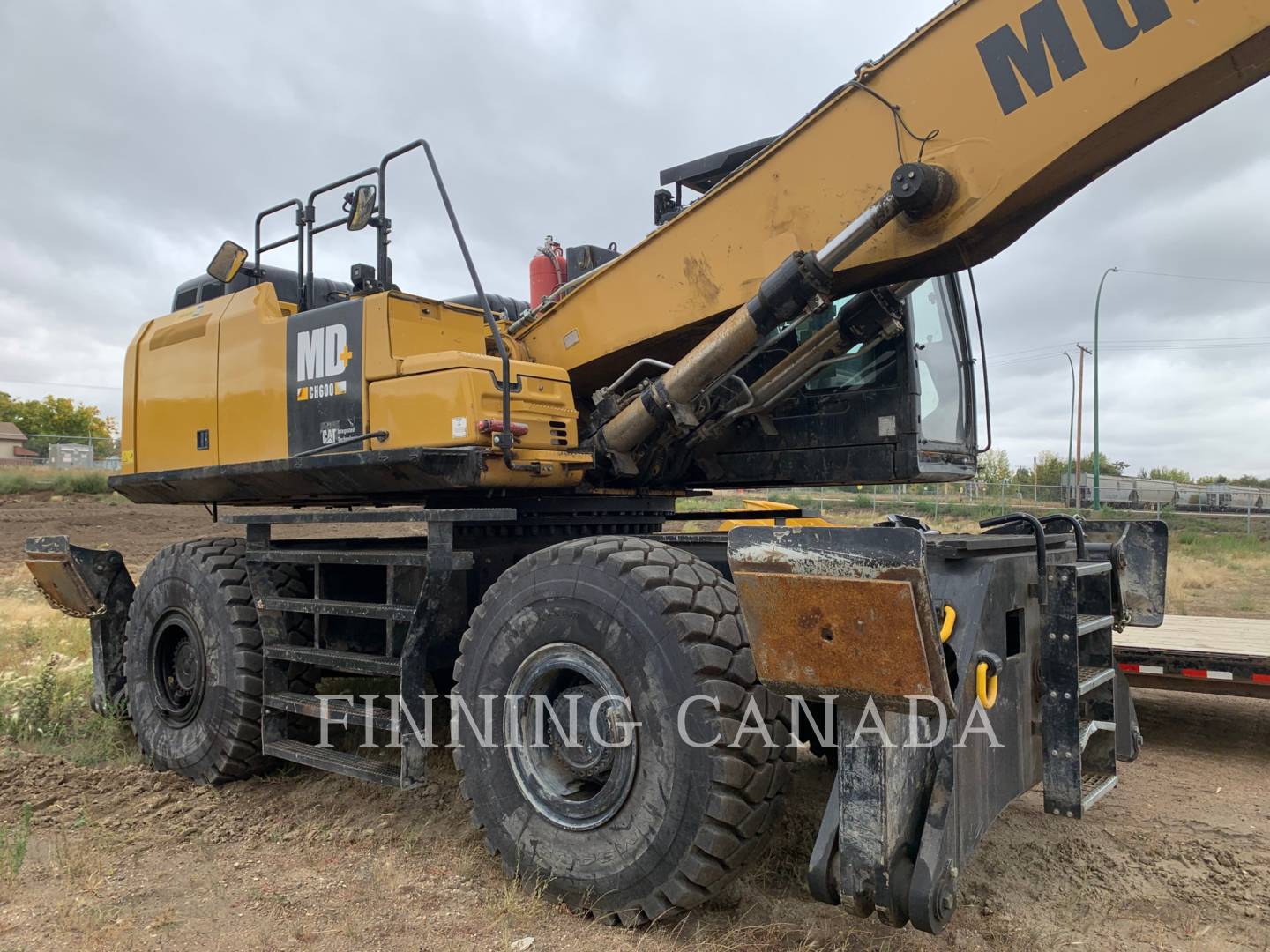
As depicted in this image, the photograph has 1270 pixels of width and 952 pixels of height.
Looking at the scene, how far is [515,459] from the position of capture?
4371 mm

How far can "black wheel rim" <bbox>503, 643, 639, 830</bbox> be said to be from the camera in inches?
138

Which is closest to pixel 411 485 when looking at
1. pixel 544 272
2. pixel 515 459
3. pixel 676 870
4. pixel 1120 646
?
pixel 515 459

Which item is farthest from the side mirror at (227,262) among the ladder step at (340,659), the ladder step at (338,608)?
the ladder step at (340,659)

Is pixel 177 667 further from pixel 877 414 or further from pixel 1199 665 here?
pixel 1199 665

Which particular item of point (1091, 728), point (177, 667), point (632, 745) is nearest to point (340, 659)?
point (177, 667)

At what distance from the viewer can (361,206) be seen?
16.0 feet

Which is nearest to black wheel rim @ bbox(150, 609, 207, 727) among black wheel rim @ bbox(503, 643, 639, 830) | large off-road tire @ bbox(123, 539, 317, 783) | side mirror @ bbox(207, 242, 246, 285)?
large off-road tire @ bbox(123, 539, 317, 783)

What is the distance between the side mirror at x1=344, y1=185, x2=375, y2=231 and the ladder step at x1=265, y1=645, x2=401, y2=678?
7.08 feet

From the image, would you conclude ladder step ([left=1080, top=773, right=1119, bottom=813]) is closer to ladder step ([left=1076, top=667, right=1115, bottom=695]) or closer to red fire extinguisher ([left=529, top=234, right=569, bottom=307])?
ladder step ([left=1076, top=667, right=1115, bottom=695])

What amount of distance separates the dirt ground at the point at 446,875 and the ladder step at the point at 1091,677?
0.84 m

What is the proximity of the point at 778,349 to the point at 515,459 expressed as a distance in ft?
4.69

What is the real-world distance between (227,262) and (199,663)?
230 cm

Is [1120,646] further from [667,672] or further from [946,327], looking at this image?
[667,672]

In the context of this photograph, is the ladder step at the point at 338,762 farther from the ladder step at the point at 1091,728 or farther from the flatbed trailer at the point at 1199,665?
the flatbed trailer at the point at 1199,665
